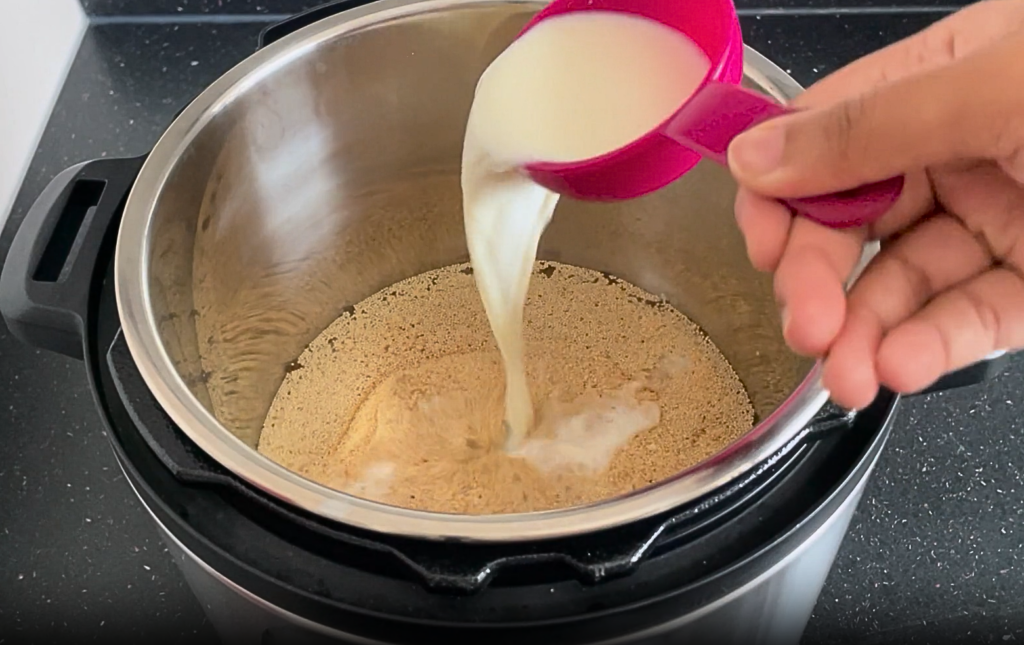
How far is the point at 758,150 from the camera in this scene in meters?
0.52

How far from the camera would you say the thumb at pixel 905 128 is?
1.60 ft

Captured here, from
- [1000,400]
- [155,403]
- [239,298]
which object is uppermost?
[155,403]

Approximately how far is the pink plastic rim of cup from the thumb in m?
0.11

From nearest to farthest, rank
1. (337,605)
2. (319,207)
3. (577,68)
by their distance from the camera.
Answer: (337,605)
(577,68)
(319,207)

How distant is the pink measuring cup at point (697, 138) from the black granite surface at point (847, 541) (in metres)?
0.34

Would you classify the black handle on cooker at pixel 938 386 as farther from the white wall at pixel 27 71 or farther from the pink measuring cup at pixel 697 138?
the white wall at pixel 27 71

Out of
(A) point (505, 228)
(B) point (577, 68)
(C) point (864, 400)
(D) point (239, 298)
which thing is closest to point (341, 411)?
(D) point (239, 298)

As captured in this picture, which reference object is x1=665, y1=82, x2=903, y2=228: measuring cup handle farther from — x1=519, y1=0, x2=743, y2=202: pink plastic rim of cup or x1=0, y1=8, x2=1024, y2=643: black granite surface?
x1=0, y1=8, x2=1024, y2=643: black granite surface

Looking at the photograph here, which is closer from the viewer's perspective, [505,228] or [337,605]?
[337,605]

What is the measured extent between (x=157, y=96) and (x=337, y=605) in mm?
766

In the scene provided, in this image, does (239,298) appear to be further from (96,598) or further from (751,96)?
(751,96)

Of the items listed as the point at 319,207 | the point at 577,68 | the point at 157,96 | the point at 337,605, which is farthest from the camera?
the point at 157,96

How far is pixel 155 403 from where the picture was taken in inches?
21.8

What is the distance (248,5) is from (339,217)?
380 mm
